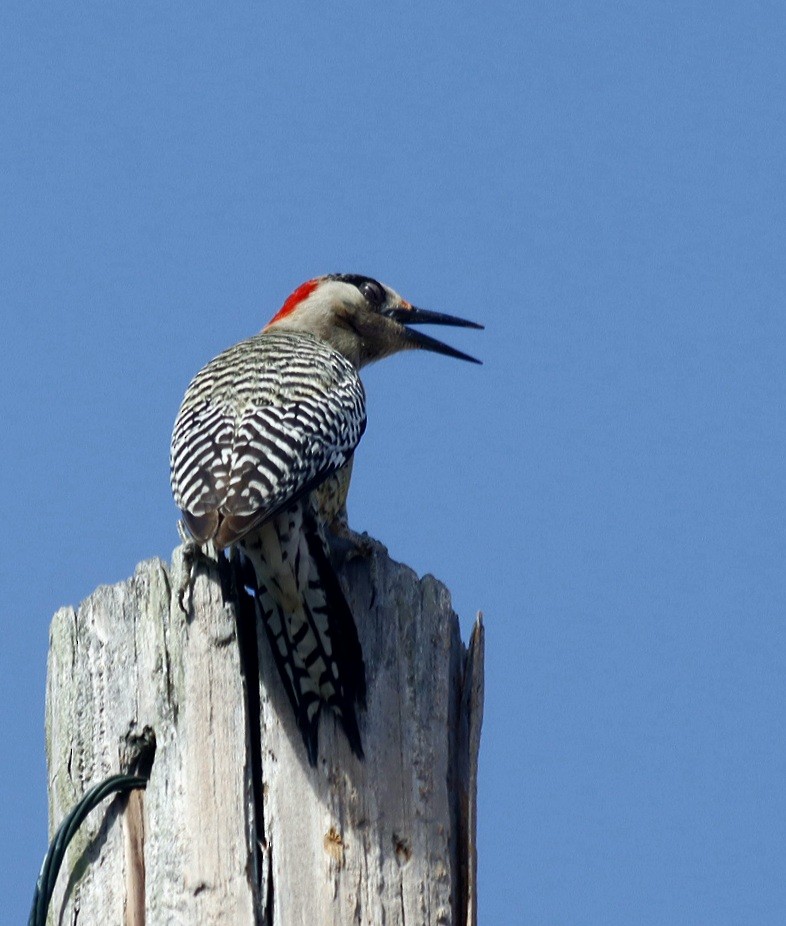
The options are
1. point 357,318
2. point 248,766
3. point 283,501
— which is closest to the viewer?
point 248,766

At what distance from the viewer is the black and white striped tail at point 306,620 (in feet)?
12.6

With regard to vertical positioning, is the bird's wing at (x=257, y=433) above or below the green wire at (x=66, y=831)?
above

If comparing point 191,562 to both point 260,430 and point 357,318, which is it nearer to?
point 260,430

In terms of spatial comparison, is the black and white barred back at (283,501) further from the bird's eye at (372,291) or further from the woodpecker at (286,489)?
the bird's eye at (372,291)

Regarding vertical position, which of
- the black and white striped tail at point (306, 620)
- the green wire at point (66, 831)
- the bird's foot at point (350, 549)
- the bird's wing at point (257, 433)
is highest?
the bird's wing at point (257, 433)

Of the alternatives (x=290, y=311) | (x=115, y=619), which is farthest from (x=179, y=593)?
(x=290, y=311)

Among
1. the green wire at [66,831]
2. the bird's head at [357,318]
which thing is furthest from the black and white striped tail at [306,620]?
the bird's head at [357,318]

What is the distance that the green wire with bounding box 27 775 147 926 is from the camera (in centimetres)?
370

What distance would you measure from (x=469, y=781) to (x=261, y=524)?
92 centimetres

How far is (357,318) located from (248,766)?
352 centimetres

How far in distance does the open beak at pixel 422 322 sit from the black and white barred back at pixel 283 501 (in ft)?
6.18

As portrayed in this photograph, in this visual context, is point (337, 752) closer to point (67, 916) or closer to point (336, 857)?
point (336, 857)

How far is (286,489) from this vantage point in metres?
4.29

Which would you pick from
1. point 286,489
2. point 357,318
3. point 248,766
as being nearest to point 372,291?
point 357,318
